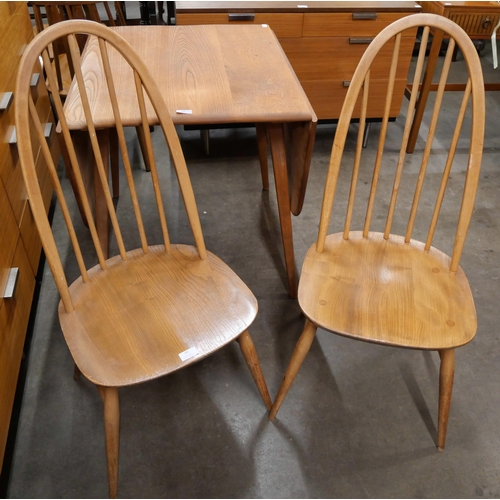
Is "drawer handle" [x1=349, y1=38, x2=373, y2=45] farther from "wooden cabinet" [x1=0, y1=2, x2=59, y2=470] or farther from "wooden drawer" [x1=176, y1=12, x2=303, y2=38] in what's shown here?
"wooden cabinet" [x1=0, y1=2, x2=59, y2=470]

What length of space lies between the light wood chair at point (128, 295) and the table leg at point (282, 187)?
378mm

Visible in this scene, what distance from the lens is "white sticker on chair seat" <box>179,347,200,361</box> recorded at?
3.34 ft

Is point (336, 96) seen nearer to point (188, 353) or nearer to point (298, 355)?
point (298, 355)

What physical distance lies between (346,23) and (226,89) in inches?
42.8

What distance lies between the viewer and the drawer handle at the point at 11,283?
1292mm

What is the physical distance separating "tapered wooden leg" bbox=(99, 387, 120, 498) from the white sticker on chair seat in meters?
0.17

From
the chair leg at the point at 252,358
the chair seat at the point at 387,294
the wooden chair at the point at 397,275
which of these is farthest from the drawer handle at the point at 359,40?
the chair leg at the point at 252,358

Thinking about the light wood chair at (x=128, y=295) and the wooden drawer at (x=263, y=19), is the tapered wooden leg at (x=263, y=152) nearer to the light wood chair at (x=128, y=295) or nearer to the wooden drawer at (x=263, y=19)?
the wooden drawer at (x=263, y=19)

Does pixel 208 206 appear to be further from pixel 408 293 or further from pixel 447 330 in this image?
pixel 447 330

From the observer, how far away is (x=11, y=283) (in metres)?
1.33

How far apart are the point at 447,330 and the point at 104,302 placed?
842 mm

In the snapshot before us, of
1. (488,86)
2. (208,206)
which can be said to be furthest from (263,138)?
(488,86)

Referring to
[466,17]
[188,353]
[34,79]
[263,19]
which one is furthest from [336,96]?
[188,353]

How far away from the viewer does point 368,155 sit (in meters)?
2.53
